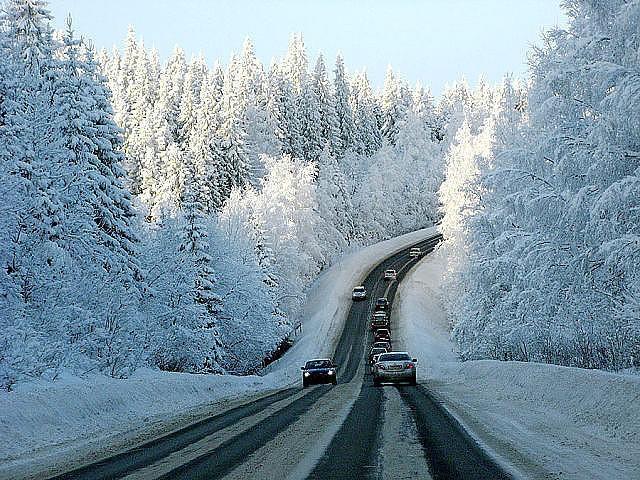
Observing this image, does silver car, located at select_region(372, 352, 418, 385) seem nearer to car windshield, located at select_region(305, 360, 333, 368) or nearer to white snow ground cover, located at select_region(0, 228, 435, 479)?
white snow ground cover, located at select_region(0, 228, 435, 479)

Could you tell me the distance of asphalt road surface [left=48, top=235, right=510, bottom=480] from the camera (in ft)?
32.7

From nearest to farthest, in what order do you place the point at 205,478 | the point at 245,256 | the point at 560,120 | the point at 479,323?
the point at 205,478 < the point at 560,120 < the point at 479,323 < the point at 245,256

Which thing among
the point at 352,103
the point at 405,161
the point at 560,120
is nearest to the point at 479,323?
the point at 560,120

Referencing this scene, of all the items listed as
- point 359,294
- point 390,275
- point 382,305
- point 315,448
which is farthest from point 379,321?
point 315,448

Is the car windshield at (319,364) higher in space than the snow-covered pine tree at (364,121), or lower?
lower

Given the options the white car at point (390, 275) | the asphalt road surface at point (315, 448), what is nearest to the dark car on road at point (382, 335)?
the white car at point (390, 275)

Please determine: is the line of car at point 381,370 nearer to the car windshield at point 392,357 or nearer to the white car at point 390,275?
the car windshield at point 392,357

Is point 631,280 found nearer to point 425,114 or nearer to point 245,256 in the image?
point 245,256

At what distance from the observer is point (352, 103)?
499 feet

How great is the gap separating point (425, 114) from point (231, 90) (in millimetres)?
67068

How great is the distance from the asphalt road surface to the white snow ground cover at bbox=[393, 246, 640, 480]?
60cm

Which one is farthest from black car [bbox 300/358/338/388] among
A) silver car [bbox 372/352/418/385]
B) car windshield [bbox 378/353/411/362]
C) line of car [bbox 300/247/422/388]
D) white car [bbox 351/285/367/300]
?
white car [bbox 351/285/367/300]

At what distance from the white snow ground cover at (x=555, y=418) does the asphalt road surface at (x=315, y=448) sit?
1.96 feet

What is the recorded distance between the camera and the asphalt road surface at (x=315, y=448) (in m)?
9.95
